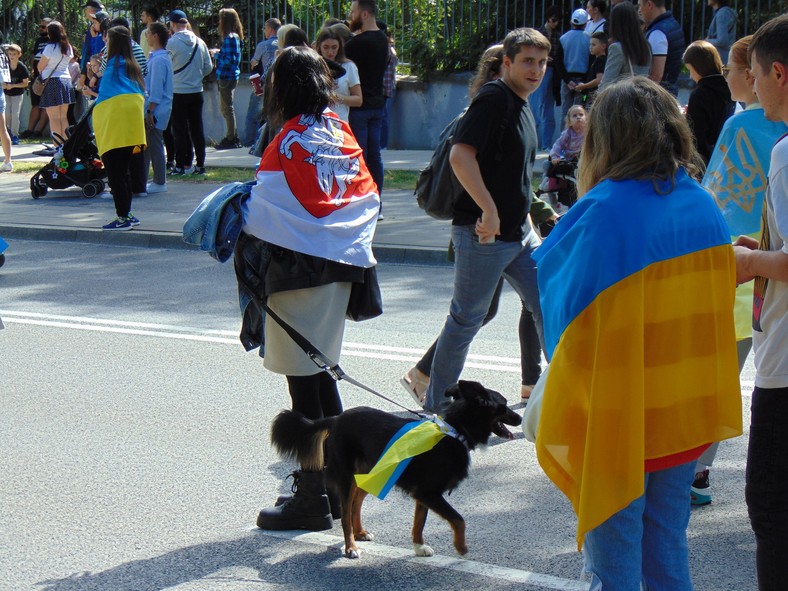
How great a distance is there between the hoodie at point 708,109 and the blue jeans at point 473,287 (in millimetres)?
1768

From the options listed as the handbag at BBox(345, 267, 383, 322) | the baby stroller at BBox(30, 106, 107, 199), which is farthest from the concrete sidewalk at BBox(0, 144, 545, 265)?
the handbag at BBox(345, 267, 383, 322)

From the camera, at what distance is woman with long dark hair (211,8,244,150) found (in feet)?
54.2

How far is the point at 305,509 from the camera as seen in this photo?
176 inches

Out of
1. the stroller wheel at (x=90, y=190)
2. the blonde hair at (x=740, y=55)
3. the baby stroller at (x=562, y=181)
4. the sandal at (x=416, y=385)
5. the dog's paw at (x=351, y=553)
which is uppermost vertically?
the blonde hair at (x=740, y=55)

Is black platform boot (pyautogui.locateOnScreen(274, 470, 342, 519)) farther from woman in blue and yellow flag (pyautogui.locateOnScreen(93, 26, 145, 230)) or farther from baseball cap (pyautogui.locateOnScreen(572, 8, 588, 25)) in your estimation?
baseball cap (pyautogui.locateOnScreen(572, 8, 588, 25))

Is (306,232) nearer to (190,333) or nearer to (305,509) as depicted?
(305,509)

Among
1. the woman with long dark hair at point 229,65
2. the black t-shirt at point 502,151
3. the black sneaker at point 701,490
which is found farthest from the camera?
the woman with long dark hair at point 229,65

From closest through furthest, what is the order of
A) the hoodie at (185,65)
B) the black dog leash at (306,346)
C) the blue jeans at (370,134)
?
the black dog leash at (306,346) < the blue jeans at (370,134) < the hoodie at (185,65)

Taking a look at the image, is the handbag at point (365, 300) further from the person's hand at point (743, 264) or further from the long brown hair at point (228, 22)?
the long brown hair at point (228, 22)

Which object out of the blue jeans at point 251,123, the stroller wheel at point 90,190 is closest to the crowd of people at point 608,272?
the stroller wheel at point 90,190

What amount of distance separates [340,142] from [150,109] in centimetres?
989

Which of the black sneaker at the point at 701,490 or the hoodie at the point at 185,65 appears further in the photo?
the hoodie at the point at 185,65

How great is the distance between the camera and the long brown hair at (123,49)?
36.2 feet

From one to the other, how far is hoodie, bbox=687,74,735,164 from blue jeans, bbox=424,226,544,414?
1.77 m
